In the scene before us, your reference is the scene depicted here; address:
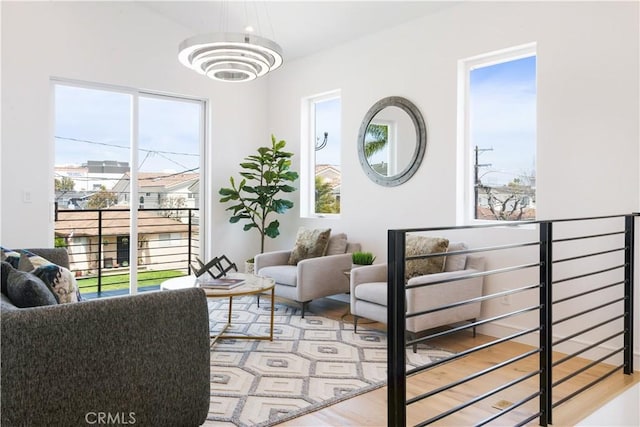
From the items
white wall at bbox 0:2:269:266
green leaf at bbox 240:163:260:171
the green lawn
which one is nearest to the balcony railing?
the green lawn

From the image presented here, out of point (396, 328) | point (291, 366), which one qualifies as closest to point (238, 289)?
point (291, 366)

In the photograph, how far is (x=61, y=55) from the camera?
4520 millimetres

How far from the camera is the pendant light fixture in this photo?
3.23 meters

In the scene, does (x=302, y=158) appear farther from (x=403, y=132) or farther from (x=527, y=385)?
(x=527, y=385)

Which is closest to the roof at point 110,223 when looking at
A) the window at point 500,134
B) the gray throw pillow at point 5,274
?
the gray throw pillow at point 5,274

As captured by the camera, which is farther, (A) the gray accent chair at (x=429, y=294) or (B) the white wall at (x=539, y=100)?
(A) the gray accent chair at (x=429, y=294)

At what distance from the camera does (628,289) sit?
119 inches

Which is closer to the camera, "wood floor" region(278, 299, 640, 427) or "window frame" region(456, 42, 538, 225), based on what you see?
"wood floor" region(278, 299, 640, 427)

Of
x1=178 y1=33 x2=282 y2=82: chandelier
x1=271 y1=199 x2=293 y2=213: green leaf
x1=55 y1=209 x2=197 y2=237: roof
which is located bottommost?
x1=55 y1=209 x2=197 y2=237: roof

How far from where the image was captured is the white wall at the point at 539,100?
317cm

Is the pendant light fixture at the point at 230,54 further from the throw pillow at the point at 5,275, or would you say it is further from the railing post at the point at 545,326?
the railing post at the point at 545,326

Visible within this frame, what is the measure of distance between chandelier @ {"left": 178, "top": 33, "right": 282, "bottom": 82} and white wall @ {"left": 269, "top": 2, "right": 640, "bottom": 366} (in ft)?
5.04

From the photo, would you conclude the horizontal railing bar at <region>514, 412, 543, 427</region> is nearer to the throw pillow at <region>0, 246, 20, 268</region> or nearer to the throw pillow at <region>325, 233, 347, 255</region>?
the throw pillow at <region>0, 246, 20, 268</region>

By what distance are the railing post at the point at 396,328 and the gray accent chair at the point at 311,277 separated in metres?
2.62
